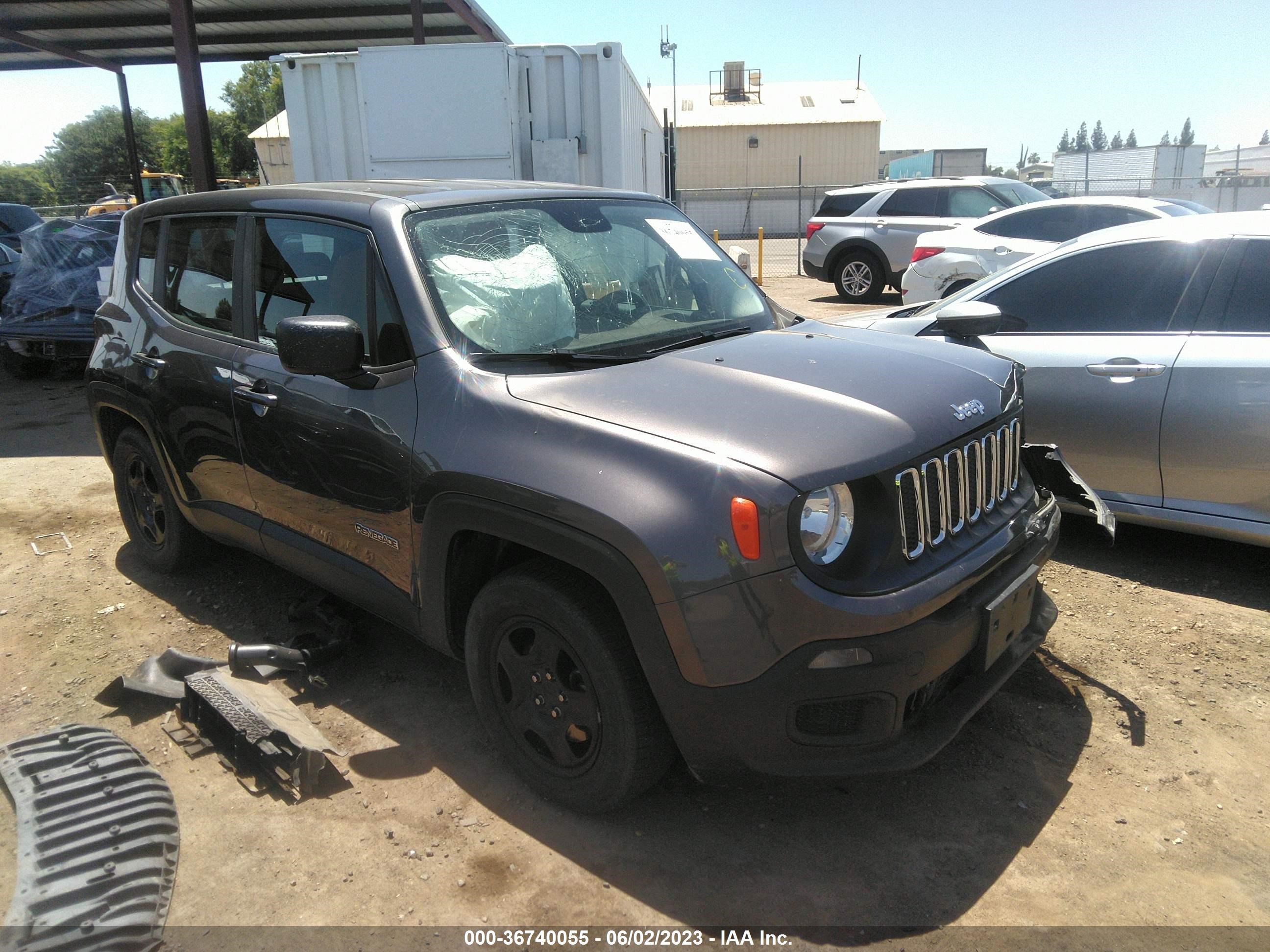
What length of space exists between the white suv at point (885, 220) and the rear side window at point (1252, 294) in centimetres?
961

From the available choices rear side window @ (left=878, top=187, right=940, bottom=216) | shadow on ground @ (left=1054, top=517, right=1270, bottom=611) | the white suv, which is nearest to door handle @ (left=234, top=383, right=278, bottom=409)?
shadow on ground @ (left=1054, top=517, right=1270, bottom=611)

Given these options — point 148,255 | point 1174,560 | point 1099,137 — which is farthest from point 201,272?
point 1099,137

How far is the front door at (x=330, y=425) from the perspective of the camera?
301cm

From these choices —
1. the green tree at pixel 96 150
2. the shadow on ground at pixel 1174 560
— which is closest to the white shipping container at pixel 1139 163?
the shadow on ground at pixel 1174 560

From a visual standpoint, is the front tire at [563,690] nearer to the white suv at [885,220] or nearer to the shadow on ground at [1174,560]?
the shadow on ground at [1174,560]

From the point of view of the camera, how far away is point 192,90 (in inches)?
420

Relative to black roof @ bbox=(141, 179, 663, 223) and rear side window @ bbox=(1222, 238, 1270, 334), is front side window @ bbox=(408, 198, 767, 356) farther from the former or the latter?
rear side window @ bbox=(1222, 238, 1270, 334)

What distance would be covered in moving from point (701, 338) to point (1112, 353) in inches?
89.4

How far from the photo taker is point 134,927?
239 cm

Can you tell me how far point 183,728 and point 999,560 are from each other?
2.89m

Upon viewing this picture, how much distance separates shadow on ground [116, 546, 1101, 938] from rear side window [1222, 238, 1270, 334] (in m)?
1.80

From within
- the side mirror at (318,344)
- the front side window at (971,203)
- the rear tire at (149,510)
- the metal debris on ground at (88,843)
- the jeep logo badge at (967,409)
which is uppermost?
the front side window at (971,203)

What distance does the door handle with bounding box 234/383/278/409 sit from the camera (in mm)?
3422

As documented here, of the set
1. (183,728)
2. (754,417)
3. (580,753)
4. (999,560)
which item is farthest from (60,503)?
(999,560)
